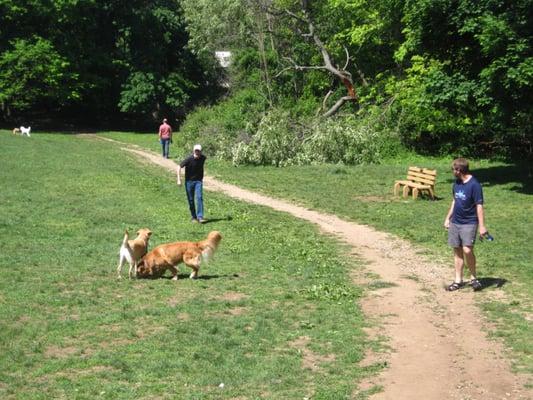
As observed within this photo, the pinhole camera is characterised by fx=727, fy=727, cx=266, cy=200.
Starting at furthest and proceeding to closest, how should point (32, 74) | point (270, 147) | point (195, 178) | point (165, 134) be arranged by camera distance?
point (32, 74) → point (165, 134) → point (270, 147) → point (195, 178)

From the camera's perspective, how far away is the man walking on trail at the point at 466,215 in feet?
36.7

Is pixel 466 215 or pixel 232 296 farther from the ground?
pixel 466 215

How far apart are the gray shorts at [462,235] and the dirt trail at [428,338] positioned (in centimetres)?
80

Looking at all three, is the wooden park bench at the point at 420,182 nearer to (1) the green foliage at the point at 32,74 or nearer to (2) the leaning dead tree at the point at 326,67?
(2) the leaning dead tree at the point at 326,67

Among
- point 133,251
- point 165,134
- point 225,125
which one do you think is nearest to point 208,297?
point 133,251

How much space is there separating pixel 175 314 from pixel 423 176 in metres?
13.1

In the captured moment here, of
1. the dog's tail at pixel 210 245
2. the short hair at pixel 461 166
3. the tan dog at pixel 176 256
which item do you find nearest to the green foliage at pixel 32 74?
the tan dog at pixel 176 256

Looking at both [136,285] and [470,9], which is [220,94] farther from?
[136,285]

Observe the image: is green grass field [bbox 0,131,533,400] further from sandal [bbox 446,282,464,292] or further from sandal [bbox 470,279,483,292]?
sandal [bbox 446,282,464,292]

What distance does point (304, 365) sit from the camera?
813 centimetres

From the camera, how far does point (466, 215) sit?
11.3 m

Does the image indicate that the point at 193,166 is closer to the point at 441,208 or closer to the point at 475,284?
the point at 441,208

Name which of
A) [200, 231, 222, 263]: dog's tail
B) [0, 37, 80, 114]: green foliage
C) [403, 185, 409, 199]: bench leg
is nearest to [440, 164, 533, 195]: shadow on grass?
[403, 185, 409, 199]: bench leg

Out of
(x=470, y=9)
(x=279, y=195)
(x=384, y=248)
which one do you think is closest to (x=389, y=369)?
(x=384, y=248)
